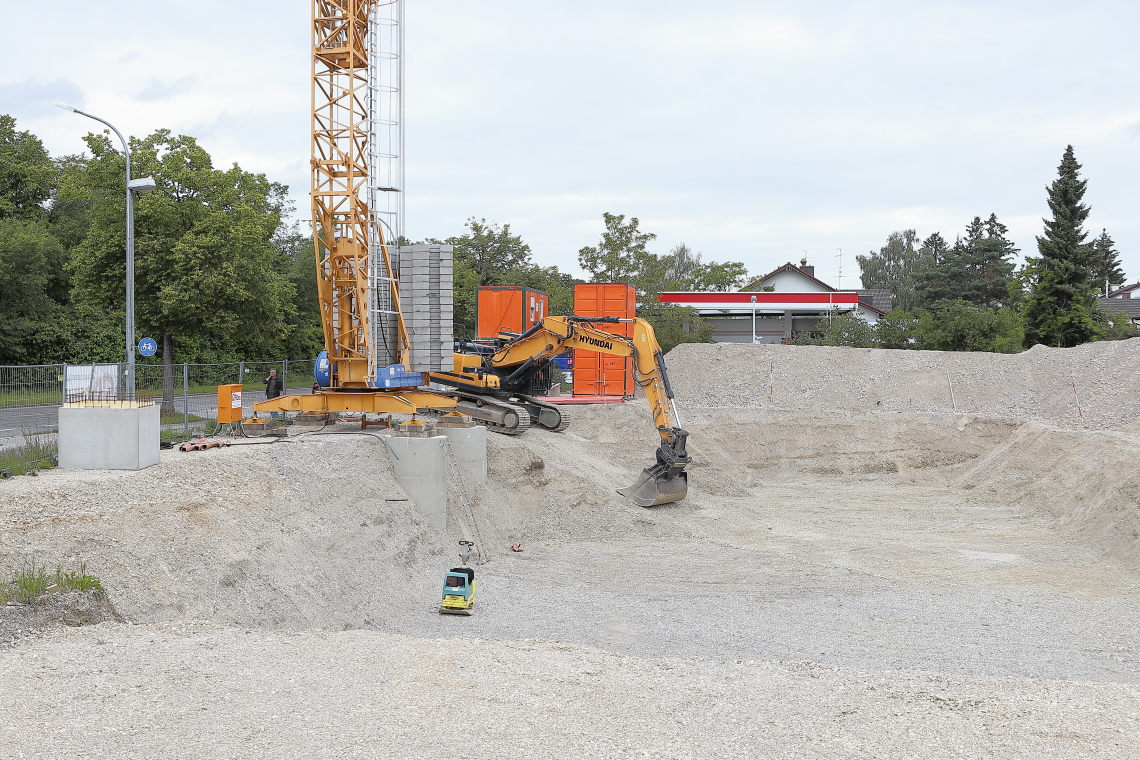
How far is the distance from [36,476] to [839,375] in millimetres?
27762

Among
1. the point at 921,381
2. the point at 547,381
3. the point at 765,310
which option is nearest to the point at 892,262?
the point at 765,310

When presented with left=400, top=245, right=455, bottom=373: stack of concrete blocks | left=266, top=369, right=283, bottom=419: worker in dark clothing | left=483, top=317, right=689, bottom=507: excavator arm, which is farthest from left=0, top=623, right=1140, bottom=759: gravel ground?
left=266, top=369, right=283, bottom=419: worker in dark clothing

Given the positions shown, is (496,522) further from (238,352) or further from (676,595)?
(238,352)

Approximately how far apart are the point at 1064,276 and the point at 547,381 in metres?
30.8

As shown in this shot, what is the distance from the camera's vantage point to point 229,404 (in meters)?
17.5

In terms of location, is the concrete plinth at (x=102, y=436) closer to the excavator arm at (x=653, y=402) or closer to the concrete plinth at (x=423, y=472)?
the concrete plinth at (x=423, y=472)

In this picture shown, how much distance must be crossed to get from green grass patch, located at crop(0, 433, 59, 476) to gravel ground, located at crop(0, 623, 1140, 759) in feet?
14.1

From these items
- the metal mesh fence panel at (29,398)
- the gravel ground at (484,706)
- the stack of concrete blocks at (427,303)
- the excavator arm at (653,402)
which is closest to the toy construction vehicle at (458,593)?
the gravel ground at (484,706)

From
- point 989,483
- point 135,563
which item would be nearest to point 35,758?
point 135,563

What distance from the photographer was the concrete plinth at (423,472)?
1543cm

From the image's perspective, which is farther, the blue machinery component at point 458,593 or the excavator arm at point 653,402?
the excavator arm at point 653,402

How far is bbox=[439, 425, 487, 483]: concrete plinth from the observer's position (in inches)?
664

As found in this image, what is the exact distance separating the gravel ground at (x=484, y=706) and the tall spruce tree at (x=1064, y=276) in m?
39.5

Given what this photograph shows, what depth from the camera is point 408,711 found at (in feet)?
23.0
